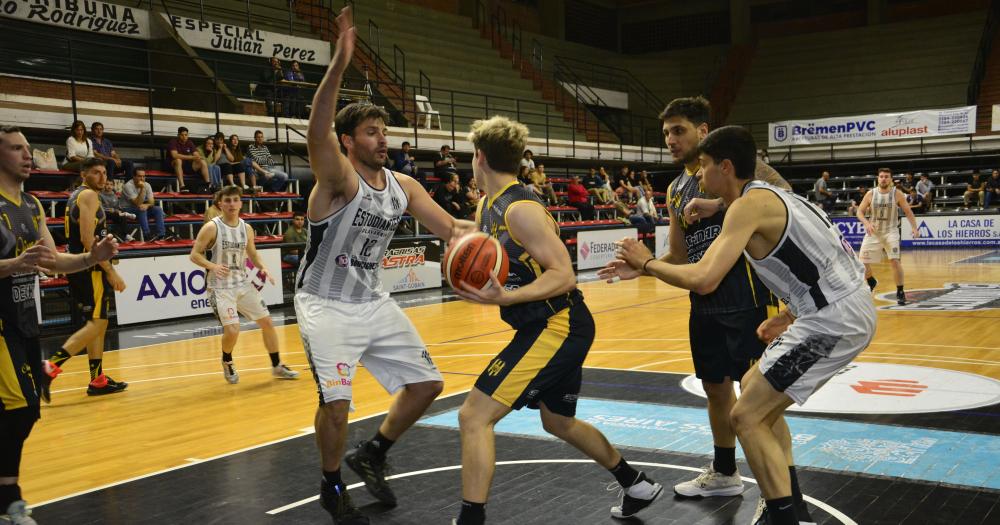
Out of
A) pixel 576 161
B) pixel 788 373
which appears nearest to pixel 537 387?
pixel 788 373

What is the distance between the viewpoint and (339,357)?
170 inches

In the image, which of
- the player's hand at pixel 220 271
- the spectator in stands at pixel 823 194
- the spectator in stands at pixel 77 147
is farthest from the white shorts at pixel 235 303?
the spectator in stands at pixel 823 194

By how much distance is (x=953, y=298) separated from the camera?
41.6 feet

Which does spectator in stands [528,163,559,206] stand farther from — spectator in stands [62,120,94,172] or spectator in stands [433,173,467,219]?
spectator in stands [62,120,94,172]

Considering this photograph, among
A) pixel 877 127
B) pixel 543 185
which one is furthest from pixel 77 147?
pixel 877 127

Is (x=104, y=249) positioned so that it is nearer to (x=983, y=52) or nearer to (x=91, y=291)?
(x=91, y=291)

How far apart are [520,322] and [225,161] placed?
44.8 feet

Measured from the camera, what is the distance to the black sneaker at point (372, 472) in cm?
457

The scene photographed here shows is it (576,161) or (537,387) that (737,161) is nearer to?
(537,387)

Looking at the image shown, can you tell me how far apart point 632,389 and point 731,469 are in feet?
8.79

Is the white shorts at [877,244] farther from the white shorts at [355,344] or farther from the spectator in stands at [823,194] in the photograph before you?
the spectator in stands at [823,194]

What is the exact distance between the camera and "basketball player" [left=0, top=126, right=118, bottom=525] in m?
4.10

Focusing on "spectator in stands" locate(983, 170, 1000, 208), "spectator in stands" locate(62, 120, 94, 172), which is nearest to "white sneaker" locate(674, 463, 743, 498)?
"spectator in stands" locate(62, 120, 94, 172)

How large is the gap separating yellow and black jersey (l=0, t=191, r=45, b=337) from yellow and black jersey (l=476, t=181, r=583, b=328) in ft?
7.79
